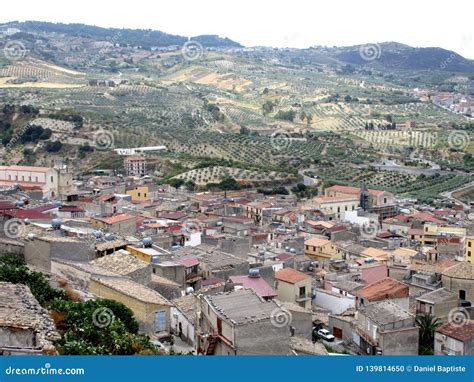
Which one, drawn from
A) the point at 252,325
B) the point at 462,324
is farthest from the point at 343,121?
the point at 252,325

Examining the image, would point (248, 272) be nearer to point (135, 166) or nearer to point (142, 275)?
point (142, 275)

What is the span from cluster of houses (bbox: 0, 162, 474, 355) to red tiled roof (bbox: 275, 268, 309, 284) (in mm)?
60

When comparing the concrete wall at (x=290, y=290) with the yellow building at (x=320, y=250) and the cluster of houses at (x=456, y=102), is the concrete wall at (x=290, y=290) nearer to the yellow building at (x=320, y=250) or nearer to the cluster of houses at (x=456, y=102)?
the yellow building at (x=320, y=250)

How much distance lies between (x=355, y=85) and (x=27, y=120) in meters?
77.3

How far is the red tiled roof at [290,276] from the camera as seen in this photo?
20094mm

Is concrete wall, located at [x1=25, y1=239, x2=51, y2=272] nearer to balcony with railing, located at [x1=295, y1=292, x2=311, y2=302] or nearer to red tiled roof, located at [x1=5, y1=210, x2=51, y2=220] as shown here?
red tiled roof, located at [x1=5, y1=210, x2=51, y2=220]

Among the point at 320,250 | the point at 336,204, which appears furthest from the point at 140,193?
the point at 320,250

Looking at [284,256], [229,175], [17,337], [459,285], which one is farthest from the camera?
[229,175]

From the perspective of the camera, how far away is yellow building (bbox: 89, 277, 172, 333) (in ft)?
49.1

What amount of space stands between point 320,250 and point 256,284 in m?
10.1

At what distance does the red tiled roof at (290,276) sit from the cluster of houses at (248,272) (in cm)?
6

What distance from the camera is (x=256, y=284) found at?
58.5ft

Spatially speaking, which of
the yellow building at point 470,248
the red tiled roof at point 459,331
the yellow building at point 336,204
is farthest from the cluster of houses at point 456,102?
the red tiled roof at point 459,331

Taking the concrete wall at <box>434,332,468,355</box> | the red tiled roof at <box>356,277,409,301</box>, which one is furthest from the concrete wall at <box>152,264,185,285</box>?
the concrete wall at <box>434,332,468,355</box>
